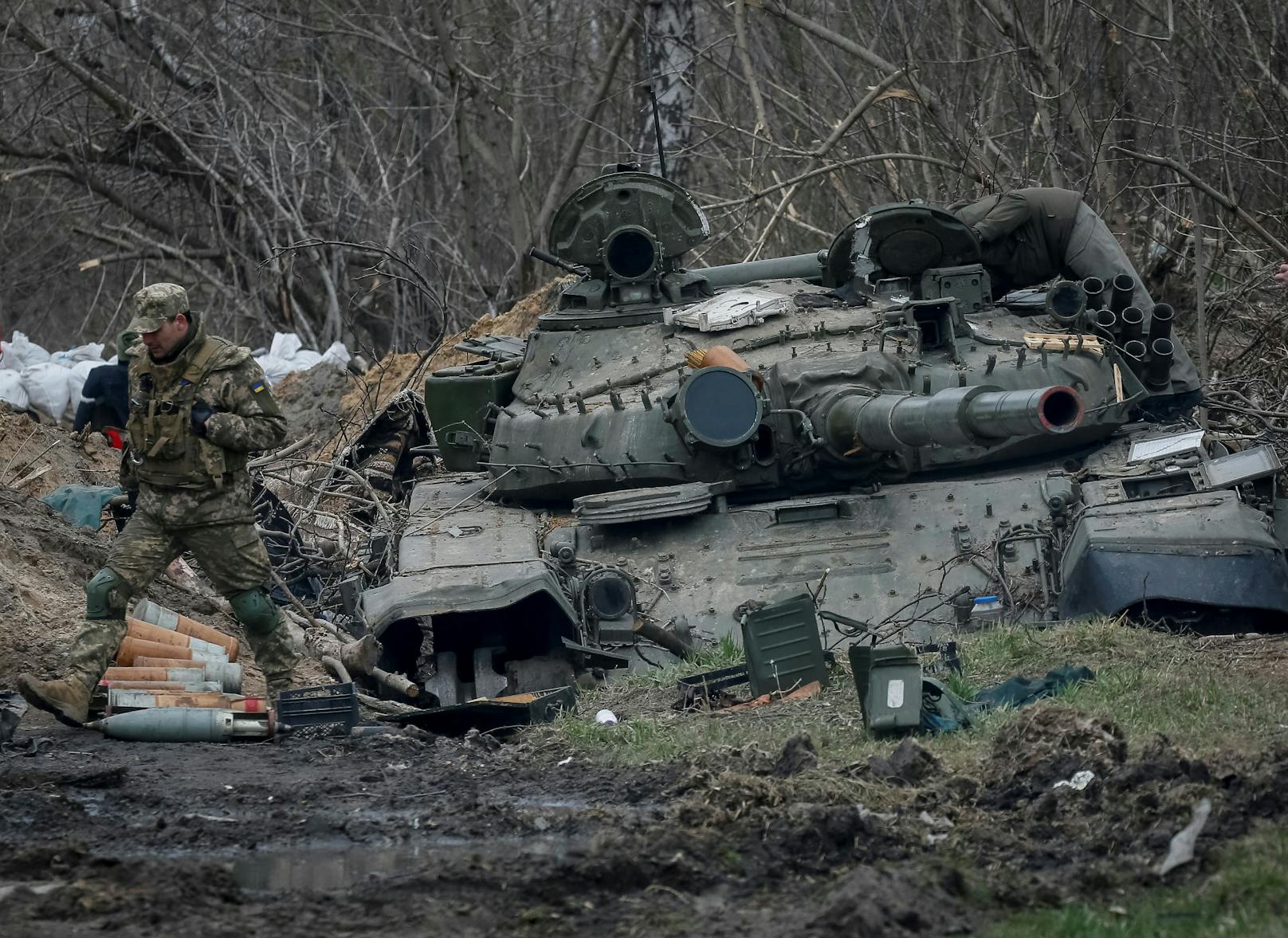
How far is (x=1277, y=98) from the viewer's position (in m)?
14.3

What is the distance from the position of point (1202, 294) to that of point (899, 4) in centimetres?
473

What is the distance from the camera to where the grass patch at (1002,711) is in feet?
21.0

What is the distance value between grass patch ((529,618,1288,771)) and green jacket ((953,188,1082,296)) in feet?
10.3

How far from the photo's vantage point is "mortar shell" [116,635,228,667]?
8.52 m

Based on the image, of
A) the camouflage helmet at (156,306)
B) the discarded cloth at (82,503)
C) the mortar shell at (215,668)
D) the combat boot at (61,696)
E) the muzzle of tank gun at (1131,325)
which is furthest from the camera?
the discarded cloth at (82,503)

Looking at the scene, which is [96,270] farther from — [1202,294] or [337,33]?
[1202,294]

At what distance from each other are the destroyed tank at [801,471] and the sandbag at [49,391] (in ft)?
28.9

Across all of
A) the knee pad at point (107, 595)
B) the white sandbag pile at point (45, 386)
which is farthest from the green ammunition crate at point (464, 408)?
Result: the white sandbag pile at point (45, 386)

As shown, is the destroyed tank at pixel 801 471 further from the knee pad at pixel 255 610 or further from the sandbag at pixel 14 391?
the sandbag at pixel 14 391

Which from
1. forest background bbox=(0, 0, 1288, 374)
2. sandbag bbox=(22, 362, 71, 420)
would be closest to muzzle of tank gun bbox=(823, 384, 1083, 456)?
forest background bbox=(0, 0, 1288, 374)

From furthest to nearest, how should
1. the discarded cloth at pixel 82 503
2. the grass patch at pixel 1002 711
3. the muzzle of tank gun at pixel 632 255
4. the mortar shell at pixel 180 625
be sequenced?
1. the discarded cloth at pixel 82 503
2. the muzzle of tank gun at pixel 632 255
3. the mortar shell at pixel 180 625
4. the grass patch at pixel 1002 711

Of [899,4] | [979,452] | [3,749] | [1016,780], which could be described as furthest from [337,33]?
[1016,780]

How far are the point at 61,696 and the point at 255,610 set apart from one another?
2.96ft

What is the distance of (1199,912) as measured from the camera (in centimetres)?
441
